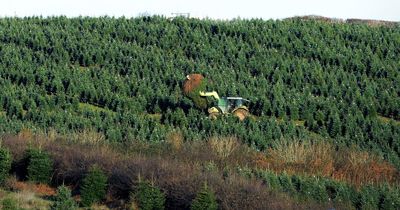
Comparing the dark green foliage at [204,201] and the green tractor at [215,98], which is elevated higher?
the dark green foliage at [204,201]

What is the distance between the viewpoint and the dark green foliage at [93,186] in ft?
48.8

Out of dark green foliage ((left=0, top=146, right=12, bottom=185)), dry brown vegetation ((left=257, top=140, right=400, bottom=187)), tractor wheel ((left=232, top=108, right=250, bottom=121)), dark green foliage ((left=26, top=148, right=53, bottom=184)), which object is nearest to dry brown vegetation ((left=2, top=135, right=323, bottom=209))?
dark green foliage ((left=26, top=148, right=53, bottom=184))

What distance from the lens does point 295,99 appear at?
29.7 meters

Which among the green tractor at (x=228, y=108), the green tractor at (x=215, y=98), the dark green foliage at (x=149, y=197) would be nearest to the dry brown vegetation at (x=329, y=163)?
the dark green foliage at (x=149, y=197)

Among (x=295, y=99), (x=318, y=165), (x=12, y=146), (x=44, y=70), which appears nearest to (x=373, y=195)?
(x=318, y=165)

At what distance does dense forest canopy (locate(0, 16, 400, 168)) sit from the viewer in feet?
82.1

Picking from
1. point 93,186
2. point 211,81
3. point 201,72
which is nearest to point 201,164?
point 93,186

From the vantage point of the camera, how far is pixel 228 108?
2745cm

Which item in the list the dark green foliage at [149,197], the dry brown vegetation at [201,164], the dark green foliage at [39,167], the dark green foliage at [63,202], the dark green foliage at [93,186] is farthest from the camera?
the dark green foliage at [39,167]

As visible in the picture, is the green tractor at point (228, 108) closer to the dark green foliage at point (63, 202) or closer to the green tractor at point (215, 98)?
the green tractor at point (215, 98)

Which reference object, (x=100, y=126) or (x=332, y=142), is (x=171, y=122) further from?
(x=332, y=142)

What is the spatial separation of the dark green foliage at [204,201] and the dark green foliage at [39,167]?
172 inches

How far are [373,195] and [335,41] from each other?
2555cm

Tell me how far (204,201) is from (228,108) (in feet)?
47.4
